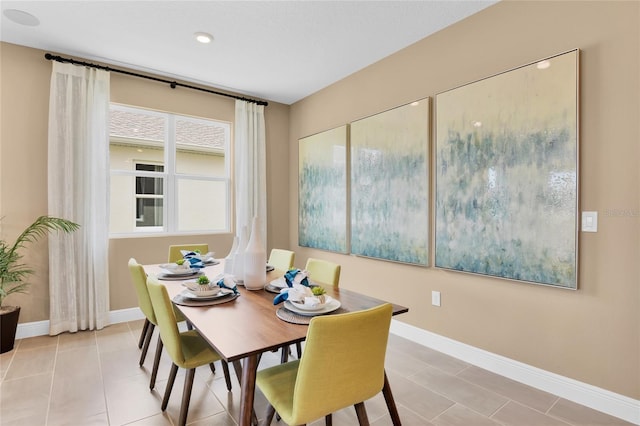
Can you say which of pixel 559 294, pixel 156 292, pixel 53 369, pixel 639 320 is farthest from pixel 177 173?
pixel 639 320

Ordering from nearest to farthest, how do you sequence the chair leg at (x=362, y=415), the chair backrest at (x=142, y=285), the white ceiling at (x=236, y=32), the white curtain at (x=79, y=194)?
the chair leg at (x=362, y=415)
the chair backrest at (x=142, y=285)
the white ceiling at (x=236, y=32)
the white curtain at (x=79, y=194)

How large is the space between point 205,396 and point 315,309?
119cm

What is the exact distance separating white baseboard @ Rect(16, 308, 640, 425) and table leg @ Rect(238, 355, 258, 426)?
2005 mm

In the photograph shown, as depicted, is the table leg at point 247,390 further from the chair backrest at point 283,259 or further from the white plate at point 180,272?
the chair backrest at point 283,259

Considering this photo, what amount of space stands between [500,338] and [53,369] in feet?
11.2

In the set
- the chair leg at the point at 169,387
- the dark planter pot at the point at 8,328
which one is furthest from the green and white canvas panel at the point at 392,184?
the dark planter pot at the point at 8,328

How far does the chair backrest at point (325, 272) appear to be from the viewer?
2.38 m

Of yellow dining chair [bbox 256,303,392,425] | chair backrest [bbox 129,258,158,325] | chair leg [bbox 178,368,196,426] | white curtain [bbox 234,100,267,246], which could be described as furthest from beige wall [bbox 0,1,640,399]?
chair leg [bbox 178,368,196,426]

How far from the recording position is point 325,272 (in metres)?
2.48

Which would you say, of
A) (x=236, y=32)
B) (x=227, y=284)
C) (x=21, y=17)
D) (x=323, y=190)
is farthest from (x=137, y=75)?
(x=227, y=284)

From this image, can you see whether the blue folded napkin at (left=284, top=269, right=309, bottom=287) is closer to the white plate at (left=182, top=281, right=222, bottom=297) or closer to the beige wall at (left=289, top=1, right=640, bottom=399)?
the white plate at (left=182, top=281, right=222, bottom=297)

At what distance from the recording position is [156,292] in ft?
5.40

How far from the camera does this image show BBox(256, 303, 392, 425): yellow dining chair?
1.18 metres

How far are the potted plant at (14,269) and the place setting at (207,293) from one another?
2047mm
